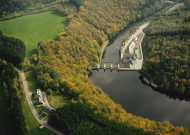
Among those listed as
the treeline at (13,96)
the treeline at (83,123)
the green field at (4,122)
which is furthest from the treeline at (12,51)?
the treeline at (83,123)

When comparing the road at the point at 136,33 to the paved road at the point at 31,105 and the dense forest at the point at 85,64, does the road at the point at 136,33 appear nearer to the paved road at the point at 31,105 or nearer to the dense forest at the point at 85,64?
the dense forest at the point at 85,64

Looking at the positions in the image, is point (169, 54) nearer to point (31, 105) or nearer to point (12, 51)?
point (31, 105)

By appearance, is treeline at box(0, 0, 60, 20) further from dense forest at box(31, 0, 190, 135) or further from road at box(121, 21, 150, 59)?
road at box(121, 21, 150, 59)

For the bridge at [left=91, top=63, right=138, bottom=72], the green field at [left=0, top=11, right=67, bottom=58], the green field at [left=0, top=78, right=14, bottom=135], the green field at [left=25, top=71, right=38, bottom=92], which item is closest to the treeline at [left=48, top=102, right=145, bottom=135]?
the green field at [left=0, top=78, right=14, bottom=135]

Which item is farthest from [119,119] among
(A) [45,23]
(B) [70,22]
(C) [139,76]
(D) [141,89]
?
(A) [45,23]

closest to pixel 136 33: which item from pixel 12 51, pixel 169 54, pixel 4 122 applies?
pixel 169 54

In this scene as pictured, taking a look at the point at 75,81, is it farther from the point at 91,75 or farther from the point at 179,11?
the point at 179,11

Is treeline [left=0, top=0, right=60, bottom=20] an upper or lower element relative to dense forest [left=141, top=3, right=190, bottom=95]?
upper
